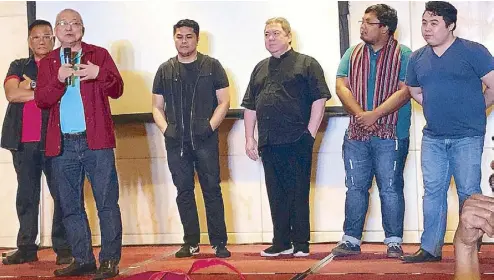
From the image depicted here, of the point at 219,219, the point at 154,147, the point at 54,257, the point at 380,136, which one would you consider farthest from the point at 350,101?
the point at 54,257

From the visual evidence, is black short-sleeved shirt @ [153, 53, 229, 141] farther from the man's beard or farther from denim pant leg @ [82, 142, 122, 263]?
denim pant leg @ [82, 142, 122, 263]

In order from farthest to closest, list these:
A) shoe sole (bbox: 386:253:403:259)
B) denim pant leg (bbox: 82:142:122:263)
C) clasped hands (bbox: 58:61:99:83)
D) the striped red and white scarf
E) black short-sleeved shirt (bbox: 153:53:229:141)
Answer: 1. black short-sleeved shirt (bbox: 153:53:229:141)
2. the striped red and white scarf
3. shoe sole (bbox: 386:253:403:259)
4. denim pant leg (bbox: 82:142:122:263)
5. clasped hands (bbox: 58:61:99:83)

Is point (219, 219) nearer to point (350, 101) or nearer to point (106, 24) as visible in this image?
point (350, 101)

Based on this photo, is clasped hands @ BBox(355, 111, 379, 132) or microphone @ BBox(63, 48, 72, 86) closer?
microphone @ BBox(63, 48, 72, 86)

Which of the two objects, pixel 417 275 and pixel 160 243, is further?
pixel 160 243

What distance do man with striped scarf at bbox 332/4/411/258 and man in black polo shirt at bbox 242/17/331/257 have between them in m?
0.20

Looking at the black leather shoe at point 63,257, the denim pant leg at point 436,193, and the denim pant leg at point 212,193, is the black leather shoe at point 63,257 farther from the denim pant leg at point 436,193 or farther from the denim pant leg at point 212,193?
the denim pant leg at point 436,193

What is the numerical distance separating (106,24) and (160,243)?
1571 millimetres

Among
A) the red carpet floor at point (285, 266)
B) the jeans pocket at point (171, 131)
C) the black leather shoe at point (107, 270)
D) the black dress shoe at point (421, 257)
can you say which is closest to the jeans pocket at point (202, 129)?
the jeans pocket at point (171, 131)

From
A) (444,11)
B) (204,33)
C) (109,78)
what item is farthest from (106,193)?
(444,11)

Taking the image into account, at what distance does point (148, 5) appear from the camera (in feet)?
16.9

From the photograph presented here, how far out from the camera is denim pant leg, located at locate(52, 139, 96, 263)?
3637 mm

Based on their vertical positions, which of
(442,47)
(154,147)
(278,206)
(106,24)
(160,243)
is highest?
(106,24)

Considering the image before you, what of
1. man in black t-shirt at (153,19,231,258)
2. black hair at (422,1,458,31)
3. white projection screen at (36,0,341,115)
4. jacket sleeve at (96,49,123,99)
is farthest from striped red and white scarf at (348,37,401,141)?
jacket sleeve at (96,49,123,99)
